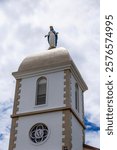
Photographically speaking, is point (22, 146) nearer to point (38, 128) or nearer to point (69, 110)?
point (38, 128)

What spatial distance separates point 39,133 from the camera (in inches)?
788

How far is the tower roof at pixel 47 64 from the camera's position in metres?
21.7

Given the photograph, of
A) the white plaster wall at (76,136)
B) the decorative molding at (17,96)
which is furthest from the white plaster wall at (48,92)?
the white plaster wall at (76,136)

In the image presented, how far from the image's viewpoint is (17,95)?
22.1 meters

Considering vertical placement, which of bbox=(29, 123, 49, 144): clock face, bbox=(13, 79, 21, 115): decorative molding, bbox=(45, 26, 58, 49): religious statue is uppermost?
bbox=(45, 26, 58, 49): religious statue

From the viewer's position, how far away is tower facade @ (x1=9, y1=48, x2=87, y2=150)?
19594 millimetres

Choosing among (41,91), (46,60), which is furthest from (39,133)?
(46,60)

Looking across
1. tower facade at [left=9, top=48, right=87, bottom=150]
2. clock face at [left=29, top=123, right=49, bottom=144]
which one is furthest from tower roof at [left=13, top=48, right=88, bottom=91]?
clock face at [left=29, top=123, right=49, bottom=144]

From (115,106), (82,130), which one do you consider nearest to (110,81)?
(115,106)

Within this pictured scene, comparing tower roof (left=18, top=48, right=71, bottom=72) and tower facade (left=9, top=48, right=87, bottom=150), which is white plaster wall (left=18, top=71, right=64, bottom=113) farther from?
tower roof (left=18, top=48, right=71, bottom=72)

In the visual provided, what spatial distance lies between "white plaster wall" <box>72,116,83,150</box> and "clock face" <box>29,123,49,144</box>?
1578 mm

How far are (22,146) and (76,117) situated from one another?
141 inches

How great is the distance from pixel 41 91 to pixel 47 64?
1714 mm

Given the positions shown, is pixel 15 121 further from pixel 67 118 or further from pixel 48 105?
pixel 67 118
